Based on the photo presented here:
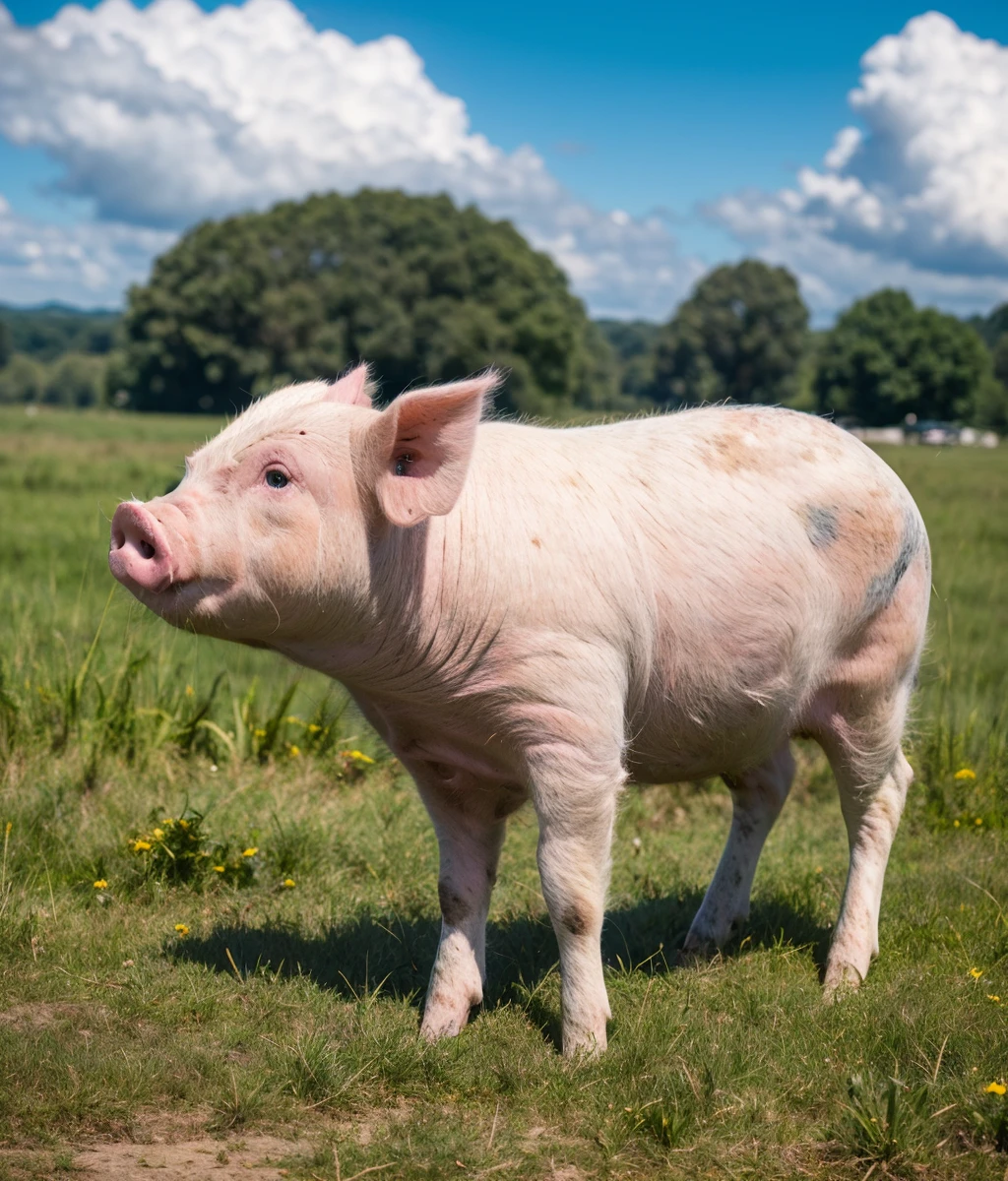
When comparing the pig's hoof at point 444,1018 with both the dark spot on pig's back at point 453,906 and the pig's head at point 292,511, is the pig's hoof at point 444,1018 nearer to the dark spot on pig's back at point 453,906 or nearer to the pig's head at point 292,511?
the dark spot on pig's back at point 453,906

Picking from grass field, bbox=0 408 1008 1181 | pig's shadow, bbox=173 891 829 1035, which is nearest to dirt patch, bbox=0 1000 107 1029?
grass field, bbox=0 408 1008 1181

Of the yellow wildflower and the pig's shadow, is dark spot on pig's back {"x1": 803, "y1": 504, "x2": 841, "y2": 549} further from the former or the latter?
the yellow wildflower

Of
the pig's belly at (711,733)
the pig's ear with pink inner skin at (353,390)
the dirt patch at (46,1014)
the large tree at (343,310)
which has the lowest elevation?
the dirt patch at (46,1014)

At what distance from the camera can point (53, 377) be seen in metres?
121

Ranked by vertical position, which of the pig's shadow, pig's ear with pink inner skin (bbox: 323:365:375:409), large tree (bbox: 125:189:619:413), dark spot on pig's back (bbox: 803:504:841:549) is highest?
large tree (bbox: 125:189:619:413)

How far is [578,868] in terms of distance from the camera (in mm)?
3611

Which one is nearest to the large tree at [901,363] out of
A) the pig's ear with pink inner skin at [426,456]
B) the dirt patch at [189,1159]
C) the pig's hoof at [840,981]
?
the pig's hoof at [840,981]

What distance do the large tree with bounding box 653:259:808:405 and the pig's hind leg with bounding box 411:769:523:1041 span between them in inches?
3527

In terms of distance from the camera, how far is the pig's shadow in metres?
4.29

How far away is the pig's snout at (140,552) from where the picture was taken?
3160mm

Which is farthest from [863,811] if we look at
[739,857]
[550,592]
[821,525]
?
[550,592]

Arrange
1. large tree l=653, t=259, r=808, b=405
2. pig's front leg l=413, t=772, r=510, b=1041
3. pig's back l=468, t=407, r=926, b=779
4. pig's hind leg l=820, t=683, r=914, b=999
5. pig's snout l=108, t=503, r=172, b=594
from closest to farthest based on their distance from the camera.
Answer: pig's snout l=108, t=503, r=172, b=594 → pig's back l=468, t=407, r=926, b=779 → pig's front leg l=413, t=772, r=510, b=1041 → pig's hind leg l=820, t=683, r=914, b=999 → large tree l=653, t=259, r=808, b=405

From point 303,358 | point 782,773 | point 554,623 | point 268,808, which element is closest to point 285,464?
point 554,623

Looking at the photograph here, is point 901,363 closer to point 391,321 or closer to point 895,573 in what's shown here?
point 391,321
